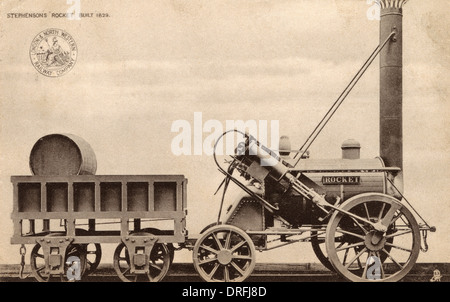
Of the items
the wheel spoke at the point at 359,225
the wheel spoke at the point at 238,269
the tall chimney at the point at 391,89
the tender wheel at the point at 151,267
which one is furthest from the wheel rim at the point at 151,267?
the tall chimney at the point at 391,89

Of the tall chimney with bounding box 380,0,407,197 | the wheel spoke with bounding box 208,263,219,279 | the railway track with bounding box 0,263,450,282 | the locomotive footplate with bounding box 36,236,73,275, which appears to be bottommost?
the railway track with bounding box 0,263,450,282

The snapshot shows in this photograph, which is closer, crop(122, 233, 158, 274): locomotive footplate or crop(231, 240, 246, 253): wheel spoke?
crop(231, 240, 246, 253): wheel spoke

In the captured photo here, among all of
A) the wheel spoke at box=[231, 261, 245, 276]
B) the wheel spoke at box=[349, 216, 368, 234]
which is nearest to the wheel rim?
the wheel spoke at box=[231, 261, 245, 276]

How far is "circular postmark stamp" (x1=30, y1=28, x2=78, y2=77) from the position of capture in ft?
43.8

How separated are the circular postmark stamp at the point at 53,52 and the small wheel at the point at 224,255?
431cm

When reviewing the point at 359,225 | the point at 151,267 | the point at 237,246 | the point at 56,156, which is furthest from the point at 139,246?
the point at 359,225

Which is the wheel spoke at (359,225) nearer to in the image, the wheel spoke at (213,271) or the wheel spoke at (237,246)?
the wheel spoke at (237,246)

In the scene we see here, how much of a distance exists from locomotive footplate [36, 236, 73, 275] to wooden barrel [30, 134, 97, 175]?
1.19 m

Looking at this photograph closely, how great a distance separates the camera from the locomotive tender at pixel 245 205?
1210 cm

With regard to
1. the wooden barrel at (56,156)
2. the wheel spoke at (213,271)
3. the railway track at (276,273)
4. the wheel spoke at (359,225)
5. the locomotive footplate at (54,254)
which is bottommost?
the railway track at (276,273)

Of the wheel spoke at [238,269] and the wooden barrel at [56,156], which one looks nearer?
the wheel spoke at [238,269]

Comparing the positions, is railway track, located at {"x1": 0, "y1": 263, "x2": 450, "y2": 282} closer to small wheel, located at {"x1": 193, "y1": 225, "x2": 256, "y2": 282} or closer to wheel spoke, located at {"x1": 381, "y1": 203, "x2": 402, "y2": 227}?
small wheel, located at {"x1": 193, "y1": 225, "x2": 256, "y2": 282}
